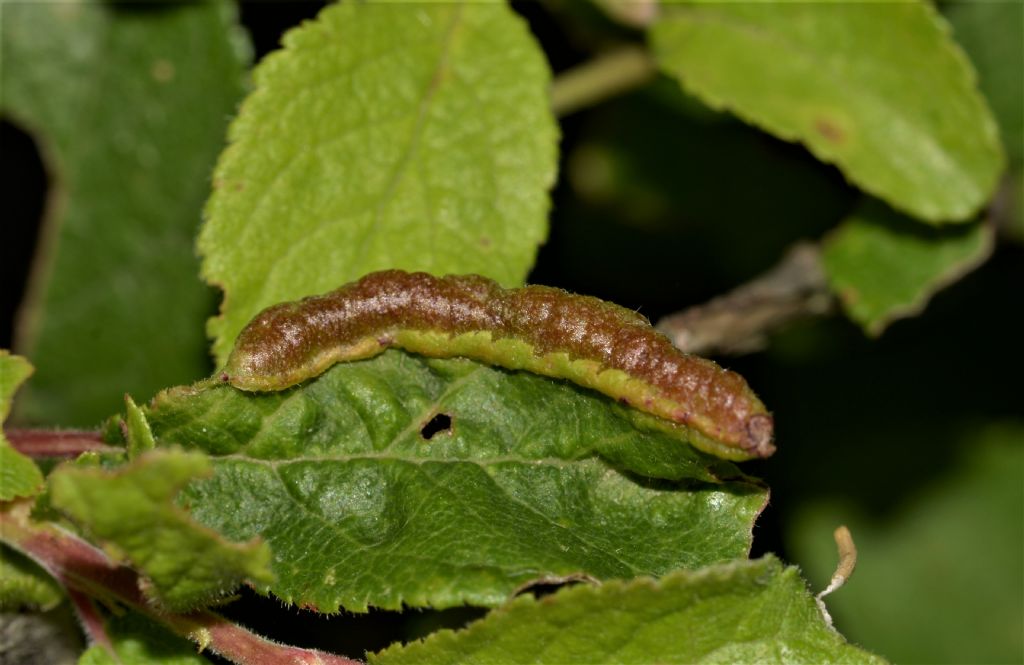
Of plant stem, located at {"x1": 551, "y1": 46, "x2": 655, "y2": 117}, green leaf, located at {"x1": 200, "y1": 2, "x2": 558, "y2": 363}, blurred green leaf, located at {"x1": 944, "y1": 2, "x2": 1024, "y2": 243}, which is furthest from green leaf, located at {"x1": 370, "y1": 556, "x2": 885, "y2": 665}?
blurred green leaf, located at {"x1": 944, "y1": 2, "x2": 1024, "y2": 243}

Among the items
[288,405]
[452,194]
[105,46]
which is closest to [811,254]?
[452,194]

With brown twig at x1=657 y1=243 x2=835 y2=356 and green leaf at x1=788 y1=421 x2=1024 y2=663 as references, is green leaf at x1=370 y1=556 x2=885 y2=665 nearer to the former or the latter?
brown twig at x1=657 y1=243 x2=835 y2=356

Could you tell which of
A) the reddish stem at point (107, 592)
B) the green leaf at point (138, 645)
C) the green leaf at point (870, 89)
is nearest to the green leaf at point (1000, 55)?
the green leaf at point (870, 89)

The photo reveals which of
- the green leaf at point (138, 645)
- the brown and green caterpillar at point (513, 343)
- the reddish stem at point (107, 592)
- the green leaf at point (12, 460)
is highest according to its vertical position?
the brown and green caterpillar at point (513, 343)

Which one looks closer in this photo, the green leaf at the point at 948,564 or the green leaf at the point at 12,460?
the green leaf at the point at 12,460

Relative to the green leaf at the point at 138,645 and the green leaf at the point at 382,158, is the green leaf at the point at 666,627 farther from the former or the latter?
the green leaf at the point at 382,158

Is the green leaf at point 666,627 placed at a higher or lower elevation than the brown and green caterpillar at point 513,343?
lower

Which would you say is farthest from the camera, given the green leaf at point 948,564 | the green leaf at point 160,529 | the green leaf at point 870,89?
the green leaf at point 948,564

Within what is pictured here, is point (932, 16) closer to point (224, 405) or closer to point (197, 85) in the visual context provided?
point (224, 405)

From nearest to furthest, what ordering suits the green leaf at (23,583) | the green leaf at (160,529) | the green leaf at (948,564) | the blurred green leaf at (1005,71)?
the green leaf at (160,529), the green leaf at (23,583), the blurred green leaf at (1005,71), the green leaf at (948,564)
